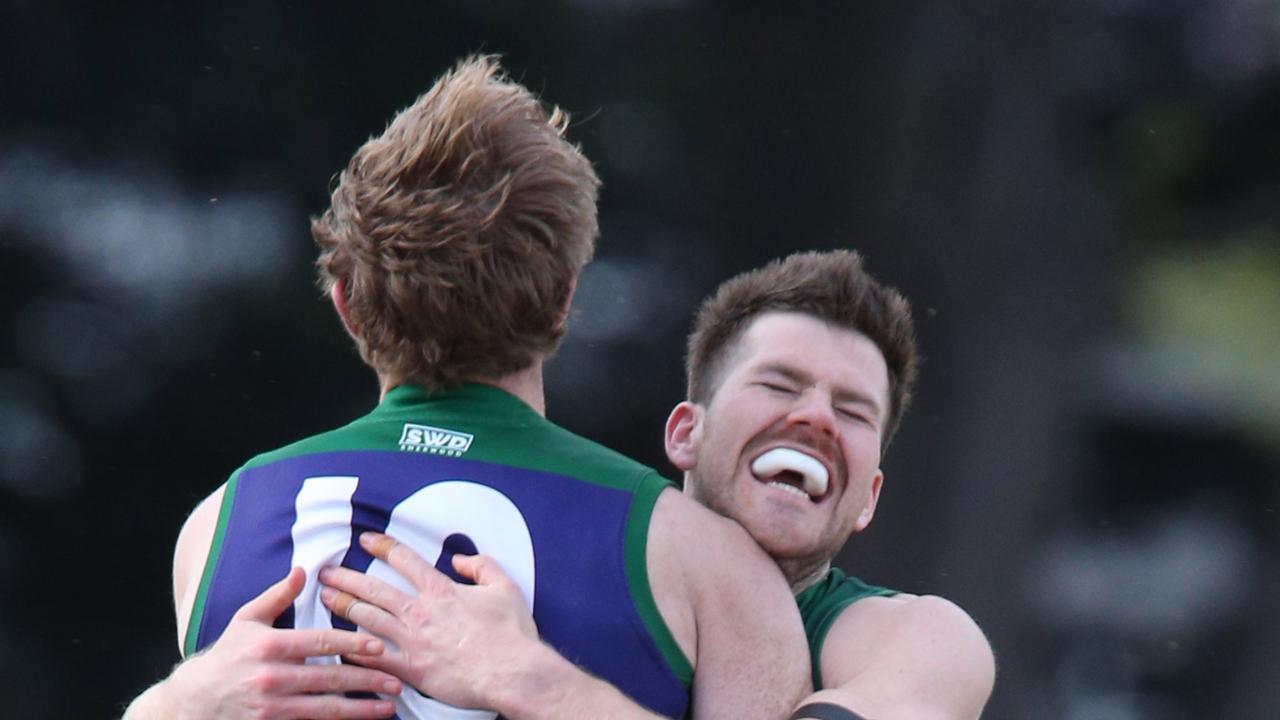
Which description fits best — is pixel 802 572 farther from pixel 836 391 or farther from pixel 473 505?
pixel 473 505

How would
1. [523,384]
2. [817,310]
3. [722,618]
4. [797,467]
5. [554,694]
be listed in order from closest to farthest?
[554,694] < [722,618] < [523,384] < [797,467] < [817,310]

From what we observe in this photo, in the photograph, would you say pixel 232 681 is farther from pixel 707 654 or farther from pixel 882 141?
pixel 882 141

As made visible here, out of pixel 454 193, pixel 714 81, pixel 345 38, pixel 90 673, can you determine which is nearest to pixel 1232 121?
pixel 714 81

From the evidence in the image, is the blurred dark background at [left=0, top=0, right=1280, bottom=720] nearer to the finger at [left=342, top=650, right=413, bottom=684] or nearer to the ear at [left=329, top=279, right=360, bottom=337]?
the ear at [left=329, top=279, right=360, bottom=337]

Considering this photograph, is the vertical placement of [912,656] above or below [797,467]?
below

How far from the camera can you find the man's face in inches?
121

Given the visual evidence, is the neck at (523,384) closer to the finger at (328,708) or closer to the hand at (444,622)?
the hand at (444,622)

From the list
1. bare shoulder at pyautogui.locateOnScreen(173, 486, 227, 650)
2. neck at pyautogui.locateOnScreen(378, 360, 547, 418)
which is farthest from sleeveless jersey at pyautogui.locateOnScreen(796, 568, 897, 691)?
bare shoulder at pyautogui.locateOnScreen(173, 486, 227, 650)

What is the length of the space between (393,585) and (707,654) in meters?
0.45

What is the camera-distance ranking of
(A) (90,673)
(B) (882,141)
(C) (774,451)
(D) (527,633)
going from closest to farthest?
1. (D) (527,633)
2. (C) (774,451)
3. (A) (90,673)
4. (B) (882,141)

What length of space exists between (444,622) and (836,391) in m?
1.00

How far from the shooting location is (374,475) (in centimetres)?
254

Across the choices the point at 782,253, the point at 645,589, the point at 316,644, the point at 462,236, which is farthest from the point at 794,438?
the point at 782,253

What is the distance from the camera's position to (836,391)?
10.5ft
